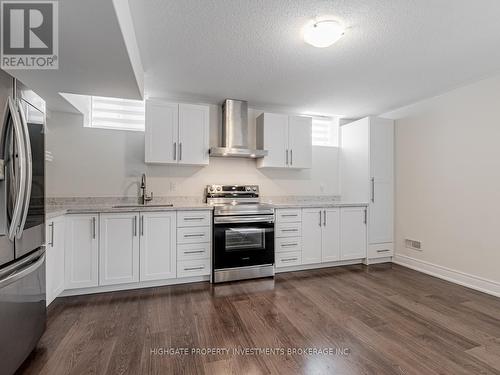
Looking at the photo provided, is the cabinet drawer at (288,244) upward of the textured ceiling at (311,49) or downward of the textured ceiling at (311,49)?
downward

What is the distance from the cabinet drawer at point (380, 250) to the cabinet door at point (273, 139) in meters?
1.87

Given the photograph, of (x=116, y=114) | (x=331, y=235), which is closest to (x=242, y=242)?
(x=331, y=235)

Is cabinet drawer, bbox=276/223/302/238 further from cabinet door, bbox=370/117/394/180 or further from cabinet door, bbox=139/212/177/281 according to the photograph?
cabinet door, bbox=370/117/394/180

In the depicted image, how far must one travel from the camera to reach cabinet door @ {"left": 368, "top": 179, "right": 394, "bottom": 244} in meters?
3.82

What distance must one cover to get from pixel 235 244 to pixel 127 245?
48.8 inches

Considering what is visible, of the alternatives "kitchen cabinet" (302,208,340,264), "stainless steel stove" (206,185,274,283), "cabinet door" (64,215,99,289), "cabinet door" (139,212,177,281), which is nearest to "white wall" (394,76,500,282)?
"kitchen cabinet" (302,208,340,264)

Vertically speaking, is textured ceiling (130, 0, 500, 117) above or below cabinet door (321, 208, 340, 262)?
above

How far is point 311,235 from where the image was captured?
3521mm

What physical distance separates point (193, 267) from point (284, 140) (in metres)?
2.27

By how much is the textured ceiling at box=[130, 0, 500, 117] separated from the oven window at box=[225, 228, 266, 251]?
1879 millimetres

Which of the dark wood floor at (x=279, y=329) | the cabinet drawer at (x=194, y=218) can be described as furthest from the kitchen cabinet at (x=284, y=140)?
the dark wood floor at (x=279, y=329)

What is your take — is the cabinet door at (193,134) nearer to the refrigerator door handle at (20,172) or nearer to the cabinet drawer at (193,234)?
the cabinet drawer at (193,234)

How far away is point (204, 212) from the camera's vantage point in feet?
10.0

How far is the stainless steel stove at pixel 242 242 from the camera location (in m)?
3.03
